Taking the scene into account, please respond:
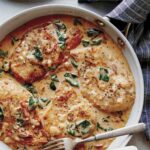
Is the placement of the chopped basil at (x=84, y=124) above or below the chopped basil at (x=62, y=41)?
below

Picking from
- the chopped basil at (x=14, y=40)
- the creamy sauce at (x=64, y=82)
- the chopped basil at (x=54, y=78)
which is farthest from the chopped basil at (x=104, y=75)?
the chopped basil at (x=14, y=40)

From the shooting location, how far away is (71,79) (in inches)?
127

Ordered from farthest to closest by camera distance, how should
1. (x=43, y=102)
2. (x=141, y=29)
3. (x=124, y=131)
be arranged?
(x=141, y=29), (x=43, y=102), (x=124, y=131)

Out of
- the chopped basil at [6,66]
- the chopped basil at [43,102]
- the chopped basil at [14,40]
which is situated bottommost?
the chopped basil at [43,102]

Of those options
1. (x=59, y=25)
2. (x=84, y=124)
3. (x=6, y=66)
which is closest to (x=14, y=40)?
(x=6, y=66)

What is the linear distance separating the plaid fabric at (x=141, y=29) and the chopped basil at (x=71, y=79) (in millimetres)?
429

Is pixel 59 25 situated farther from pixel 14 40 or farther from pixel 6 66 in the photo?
pixel 6 66

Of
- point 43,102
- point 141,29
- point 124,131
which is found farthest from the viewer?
point 141,29

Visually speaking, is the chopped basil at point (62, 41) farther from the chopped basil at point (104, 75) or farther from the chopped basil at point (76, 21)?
the chopped basil at point (104, 75)

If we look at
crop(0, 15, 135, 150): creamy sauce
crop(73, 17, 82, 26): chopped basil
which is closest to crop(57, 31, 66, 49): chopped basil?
crop(0, 15, 135, 150): creamy sauce

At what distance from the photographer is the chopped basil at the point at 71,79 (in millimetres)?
3229

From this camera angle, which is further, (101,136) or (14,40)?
(14,40)

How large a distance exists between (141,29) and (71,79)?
21.7 inches

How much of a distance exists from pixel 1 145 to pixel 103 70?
0.75 metres
